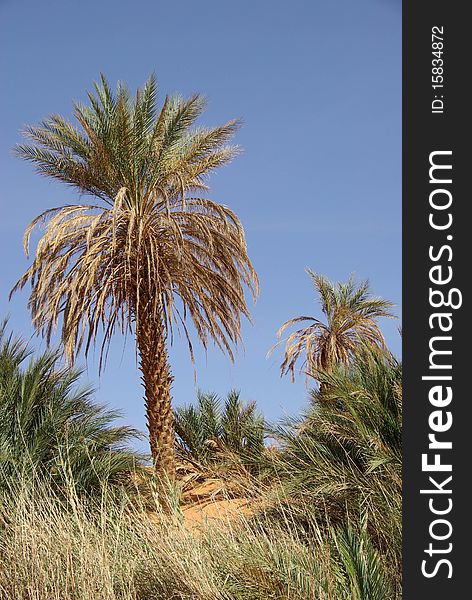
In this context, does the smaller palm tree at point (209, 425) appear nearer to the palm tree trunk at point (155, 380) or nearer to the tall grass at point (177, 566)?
the palm tree trunk at point (155, 380)

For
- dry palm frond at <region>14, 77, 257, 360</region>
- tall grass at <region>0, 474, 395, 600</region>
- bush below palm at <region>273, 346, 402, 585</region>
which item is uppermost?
dry palm frond at <region>14, 77, 257, 360</region>

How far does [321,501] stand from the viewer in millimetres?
9703

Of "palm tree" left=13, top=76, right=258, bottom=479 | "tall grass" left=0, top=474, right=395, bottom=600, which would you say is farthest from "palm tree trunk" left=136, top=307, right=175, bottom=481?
→ "tall grass" left=0, top=474, right=395, bottom=600

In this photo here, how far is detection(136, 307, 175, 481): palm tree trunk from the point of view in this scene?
15.0m

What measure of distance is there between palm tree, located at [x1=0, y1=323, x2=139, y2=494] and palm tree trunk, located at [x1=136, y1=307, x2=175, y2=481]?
1.34 m

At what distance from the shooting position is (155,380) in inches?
599

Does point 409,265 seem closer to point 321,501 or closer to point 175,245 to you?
point 321,501

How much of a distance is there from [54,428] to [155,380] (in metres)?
3.29

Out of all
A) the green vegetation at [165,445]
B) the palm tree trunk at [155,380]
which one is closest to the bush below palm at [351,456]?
the green vegetation at [165,445]

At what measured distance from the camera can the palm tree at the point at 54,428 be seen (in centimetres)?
1151

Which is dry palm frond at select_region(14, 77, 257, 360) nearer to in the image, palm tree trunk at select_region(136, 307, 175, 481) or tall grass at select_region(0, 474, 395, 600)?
palm tree trunk at select_region(136, 307, 175, 481)

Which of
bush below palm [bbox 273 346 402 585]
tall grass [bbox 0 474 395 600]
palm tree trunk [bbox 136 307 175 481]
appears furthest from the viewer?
palm tree trunk [bbox 136 307 175 481]

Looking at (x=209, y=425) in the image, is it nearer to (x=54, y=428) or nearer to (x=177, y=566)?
(x=54, y=428)

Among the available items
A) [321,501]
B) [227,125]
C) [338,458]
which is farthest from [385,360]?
[227,125]
